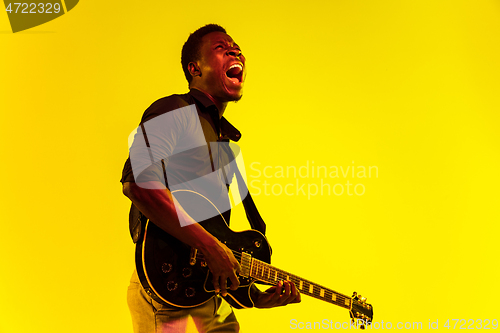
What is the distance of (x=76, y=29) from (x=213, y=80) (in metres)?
0.99

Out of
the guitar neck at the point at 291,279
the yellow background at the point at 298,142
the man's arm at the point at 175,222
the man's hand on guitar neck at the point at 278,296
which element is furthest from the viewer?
the yellow background at the point at 298,142

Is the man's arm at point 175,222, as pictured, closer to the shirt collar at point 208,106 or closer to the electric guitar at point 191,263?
the electric guitar at point 191,263

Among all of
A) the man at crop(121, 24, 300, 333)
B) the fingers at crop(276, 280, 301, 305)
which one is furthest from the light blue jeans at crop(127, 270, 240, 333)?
the fingers at crop(276, 280, 301, 305)

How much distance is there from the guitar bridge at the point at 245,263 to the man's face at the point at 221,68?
2.22 feet

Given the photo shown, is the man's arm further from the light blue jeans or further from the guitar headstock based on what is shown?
the guitar headstock

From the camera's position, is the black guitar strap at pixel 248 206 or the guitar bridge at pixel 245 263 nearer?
the guitar bridge at pixel 245 263

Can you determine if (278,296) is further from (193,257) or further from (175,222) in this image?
(175,222)

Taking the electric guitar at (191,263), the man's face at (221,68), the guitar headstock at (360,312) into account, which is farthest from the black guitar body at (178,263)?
the guitar headstock at (360,312)

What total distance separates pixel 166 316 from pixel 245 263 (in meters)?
0.33

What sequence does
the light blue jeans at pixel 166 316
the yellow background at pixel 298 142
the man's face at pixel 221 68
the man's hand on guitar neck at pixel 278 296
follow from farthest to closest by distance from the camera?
the yellow background at pixel 298 142 < the man's face at pixel 221 68 < the man's hand on guitar neck at pixel 278 296 < the light blue jeans at pixel 166 316

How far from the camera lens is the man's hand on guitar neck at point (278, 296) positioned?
158 centimetres

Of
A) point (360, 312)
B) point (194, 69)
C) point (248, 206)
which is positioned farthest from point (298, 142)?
point (360, 312)

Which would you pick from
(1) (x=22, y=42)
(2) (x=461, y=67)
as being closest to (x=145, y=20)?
(1) (x=22, y=42)

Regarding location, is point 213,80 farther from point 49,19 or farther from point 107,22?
point 49,19
